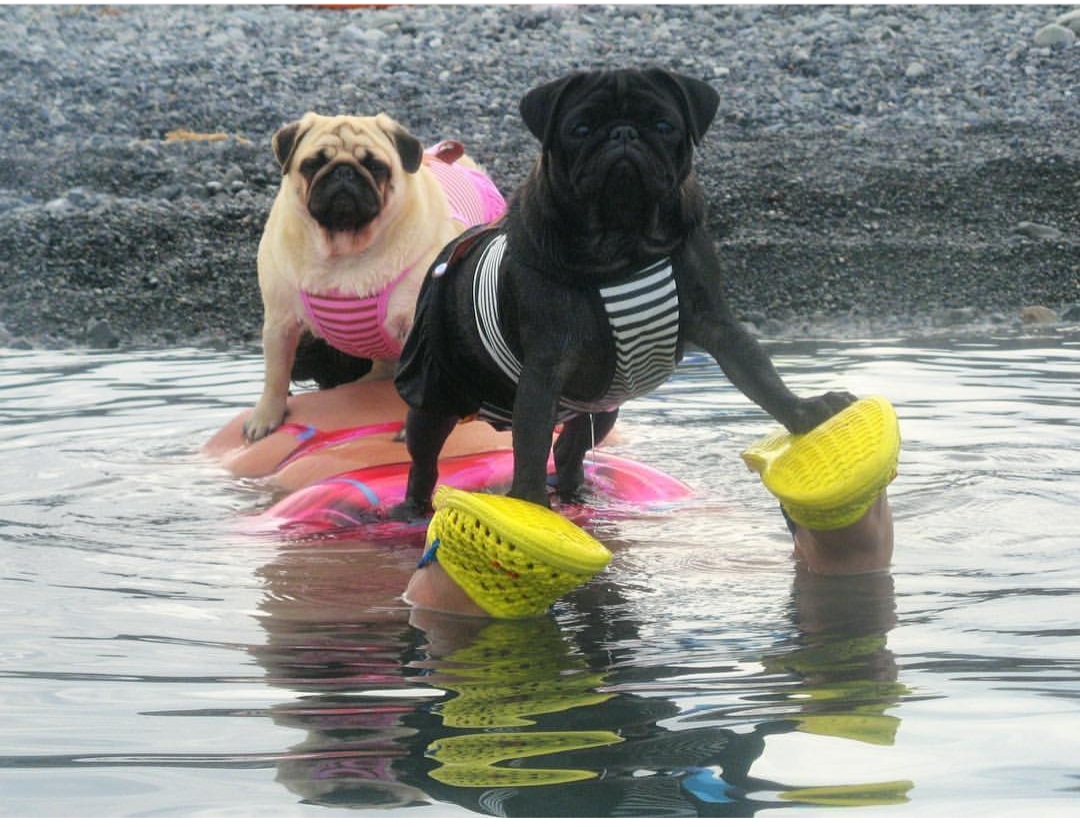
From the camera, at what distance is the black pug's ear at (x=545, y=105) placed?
3.87 metres

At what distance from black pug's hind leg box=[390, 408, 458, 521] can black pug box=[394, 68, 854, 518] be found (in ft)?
2.08

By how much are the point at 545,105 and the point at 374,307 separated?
1.87 metres

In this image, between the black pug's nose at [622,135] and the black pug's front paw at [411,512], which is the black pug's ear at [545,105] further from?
the black pug's front paw at [411,512]

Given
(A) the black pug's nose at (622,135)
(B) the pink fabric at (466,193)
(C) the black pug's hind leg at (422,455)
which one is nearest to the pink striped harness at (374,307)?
(B) the pink fabric at (466,193)

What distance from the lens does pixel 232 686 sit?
3.42 m

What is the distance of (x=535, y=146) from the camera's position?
12789 millimetres

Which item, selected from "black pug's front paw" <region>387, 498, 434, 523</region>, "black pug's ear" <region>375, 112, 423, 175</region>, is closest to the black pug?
"black pug's front paw" <region>387, 498, 434, 523</region>

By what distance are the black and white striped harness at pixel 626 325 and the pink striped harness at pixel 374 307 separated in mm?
1355

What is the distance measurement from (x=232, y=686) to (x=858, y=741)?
4.18 feet

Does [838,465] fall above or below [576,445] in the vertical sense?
above

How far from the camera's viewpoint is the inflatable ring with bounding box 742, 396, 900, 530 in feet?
12.5

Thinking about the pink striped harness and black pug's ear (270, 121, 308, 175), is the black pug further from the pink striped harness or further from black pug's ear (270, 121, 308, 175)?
black pug's ear (270, 121, 308, 175)

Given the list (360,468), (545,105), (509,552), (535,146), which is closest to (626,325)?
(545,105)

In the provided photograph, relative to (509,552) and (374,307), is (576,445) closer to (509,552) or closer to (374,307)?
(374,307)
